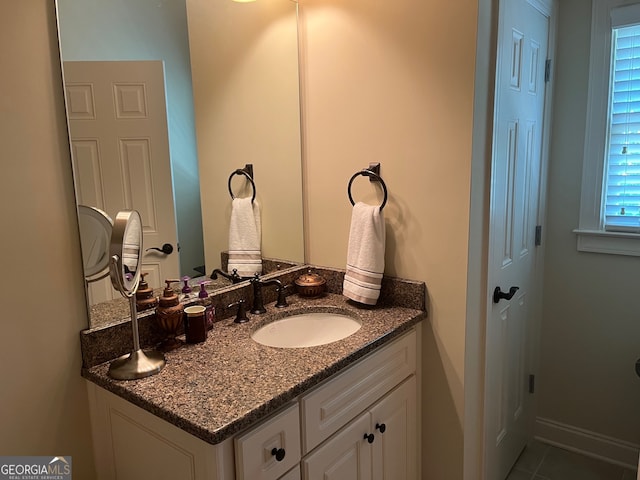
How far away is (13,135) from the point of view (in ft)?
3.87

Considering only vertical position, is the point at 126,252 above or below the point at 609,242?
above

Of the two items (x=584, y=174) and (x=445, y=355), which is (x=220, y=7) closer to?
(x=445, y=355)

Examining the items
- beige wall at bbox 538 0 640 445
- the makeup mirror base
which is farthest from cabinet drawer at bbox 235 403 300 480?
beige wall at bbox 538 0 640 445

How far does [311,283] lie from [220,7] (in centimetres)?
112

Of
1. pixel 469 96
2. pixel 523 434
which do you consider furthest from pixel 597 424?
pixel 469 96

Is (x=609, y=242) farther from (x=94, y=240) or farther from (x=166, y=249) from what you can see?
(x=94, y=240)

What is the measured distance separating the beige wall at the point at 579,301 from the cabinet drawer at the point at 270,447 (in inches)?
66.7

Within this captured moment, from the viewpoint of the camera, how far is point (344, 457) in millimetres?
1438

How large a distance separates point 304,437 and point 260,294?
0.64m

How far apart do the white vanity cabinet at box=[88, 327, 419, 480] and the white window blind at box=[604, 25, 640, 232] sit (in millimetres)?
1196

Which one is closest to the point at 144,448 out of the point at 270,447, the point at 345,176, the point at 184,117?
the point at 270,447

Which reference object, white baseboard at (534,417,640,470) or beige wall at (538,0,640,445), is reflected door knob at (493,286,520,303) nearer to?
beige wall at (538,0,640,445)

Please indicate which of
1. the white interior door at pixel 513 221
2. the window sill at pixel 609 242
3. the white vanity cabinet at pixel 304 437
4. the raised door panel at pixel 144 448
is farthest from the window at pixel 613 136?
the raised door panel at pixel 144 448

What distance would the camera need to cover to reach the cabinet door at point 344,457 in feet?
4.34
